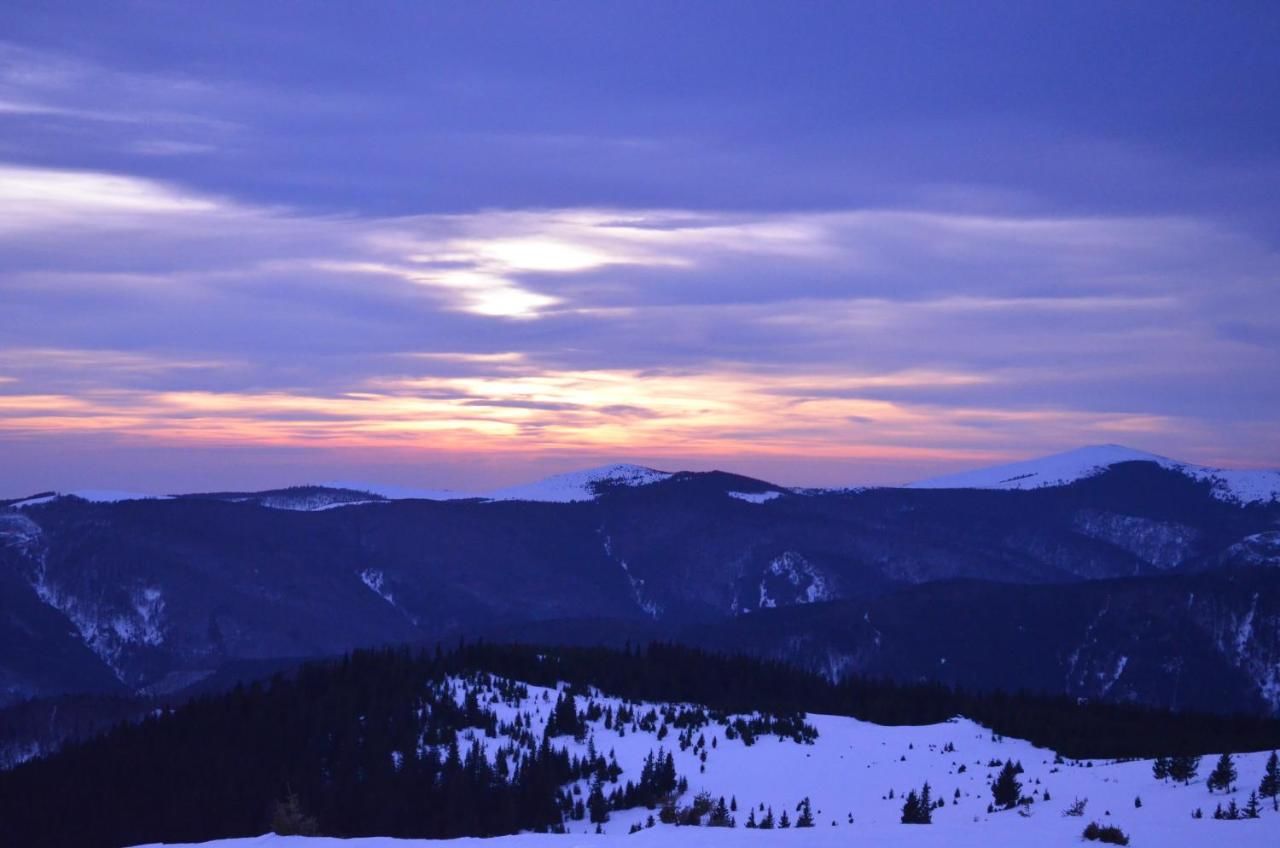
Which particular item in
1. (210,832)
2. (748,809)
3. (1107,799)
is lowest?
(210,832)

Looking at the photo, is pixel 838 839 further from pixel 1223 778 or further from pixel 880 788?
pixel 880 788

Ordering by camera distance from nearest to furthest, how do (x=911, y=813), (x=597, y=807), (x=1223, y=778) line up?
(x=1223, y=778)
(x=911, y=813)
(x=597, y=807)

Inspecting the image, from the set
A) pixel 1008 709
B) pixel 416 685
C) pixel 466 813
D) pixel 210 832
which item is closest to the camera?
pixel 466 813

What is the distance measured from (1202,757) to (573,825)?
3879 centimetres

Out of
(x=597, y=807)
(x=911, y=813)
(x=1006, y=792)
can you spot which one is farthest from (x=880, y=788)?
(x=911, y=813)

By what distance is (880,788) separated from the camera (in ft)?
313

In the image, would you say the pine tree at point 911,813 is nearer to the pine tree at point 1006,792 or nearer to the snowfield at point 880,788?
the snowfield at point 880,788

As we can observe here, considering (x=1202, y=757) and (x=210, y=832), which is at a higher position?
(x=1202, y=757)

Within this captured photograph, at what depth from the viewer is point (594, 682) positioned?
143m

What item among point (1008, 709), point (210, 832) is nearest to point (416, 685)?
point (210, 832)

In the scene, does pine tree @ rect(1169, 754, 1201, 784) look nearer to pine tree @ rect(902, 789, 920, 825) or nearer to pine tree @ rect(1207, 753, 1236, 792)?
pine tree @ rect(1207, 753, 1236, 792)

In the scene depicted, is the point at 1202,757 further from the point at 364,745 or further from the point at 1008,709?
the point at 1008,709

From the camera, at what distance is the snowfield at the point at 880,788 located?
172 feet

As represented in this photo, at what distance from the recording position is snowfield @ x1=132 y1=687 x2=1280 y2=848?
172 feet
